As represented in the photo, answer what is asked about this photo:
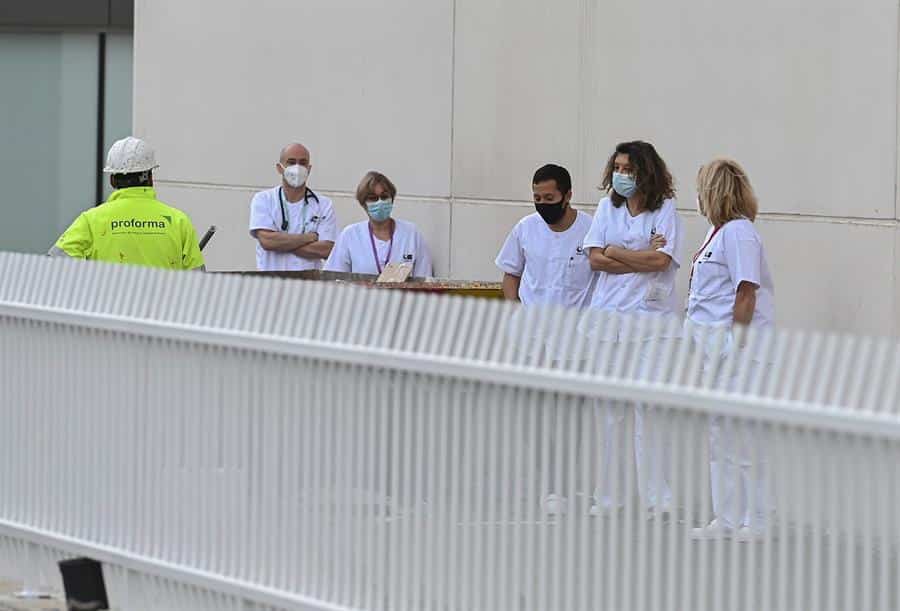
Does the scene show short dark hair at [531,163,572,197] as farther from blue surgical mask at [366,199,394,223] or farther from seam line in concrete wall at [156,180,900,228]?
blue surgical mask at [366,199,394,223]

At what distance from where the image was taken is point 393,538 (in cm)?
616

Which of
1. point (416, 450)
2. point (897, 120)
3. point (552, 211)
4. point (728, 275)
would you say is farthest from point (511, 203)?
point (416, 450)

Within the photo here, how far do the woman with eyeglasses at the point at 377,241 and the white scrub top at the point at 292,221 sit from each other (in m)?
0.40

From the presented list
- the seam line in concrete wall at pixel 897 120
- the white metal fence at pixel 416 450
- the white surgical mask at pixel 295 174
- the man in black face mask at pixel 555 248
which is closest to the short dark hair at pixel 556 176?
the man in black face mask at pixel 555 248

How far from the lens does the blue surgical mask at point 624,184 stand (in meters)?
9.94

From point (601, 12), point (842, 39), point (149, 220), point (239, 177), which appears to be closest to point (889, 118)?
point (842, 39)

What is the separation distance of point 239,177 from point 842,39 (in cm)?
628

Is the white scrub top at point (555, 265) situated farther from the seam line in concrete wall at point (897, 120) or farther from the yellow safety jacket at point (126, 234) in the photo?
the yellow safety jacket at point (126, 234)

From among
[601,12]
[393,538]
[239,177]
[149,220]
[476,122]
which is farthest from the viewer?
[239,177]

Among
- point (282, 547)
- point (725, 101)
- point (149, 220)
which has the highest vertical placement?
point (725, 101)

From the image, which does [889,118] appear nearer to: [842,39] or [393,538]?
[842,39]

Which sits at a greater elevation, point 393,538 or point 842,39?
point 842,39

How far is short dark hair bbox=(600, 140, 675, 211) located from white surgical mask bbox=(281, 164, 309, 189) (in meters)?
3.29

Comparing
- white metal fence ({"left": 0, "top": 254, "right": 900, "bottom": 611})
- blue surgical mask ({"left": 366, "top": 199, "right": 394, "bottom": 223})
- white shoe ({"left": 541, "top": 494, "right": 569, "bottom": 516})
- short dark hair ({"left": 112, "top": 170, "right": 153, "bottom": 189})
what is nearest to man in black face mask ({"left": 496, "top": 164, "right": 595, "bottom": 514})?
blue surgical mask ({"left": 366, "top": 199, "right": 394, "bottom": 223})
